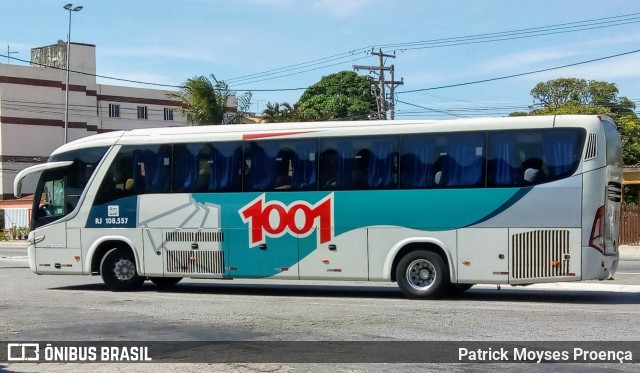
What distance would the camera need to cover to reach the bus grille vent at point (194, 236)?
17875 millimetres

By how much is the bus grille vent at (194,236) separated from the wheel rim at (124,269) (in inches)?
46.1

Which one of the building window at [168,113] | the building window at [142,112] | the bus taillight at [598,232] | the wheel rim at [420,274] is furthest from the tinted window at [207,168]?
the building window at [168,113]

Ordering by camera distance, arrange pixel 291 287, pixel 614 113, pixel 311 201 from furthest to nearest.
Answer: pixel 614 113 → pixel 291 287 → pixel 311 201

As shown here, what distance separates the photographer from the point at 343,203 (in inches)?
665

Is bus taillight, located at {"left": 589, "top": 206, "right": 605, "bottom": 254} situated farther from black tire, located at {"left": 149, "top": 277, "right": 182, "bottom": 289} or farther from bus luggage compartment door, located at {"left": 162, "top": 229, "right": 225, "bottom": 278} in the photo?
black tire, located at {"left": 149, "top": 277, "right": 182, "bottom": 289}

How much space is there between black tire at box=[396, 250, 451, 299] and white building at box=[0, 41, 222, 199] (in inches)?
2069

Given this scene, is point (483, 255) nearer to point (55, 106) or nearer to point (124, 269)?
point (124, 269)

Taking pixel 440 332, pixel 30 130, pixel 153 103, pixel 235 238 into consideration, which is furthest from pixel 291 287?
pixel 153 103

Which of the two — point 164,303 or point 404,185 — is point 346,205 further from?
point 164,303

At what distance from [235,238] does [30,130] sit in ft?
167

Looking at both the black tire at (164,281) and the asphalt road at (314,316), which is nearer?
the asphalt road at (314,316)

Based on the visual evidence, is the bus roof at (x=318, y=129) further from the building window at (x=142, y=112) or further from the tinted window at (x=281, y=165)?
the building window at (x=142, y=112)

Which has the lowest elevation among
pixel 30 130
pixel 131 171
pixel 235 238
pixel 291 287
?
pixel 291 287

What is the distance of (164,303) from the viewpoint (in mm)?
A: 16000
